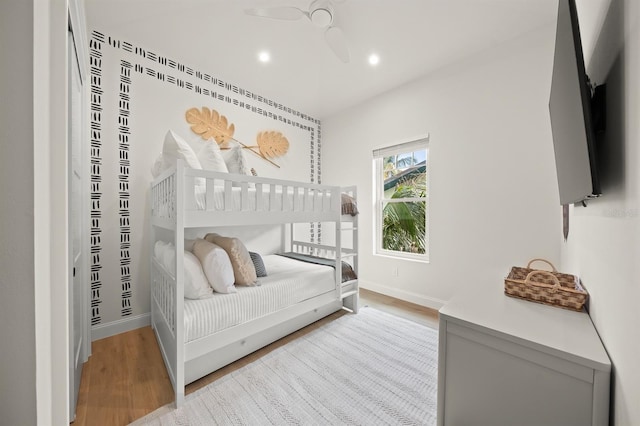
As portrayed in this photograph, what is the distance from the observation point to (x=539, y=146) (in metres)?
2.09

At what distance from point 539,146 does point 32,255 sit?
2.94 meters

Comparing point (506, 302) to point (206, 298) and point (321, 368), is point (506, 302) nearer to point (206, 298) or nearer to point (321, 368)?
point (321, 368)

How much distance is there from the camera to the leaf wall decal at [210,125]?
2.60 metres

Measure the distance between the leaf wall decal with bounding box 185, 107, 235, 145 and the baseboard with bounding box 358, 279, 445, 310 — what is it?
8.34 feet

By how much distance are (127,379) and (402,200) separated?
3.02 m

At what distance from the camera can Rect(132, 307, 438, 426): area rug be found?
1293 millimetres

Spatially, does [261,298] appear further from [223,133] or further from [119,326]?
[223,133]

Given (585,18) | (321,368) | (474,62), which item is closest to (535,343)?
(321,368)

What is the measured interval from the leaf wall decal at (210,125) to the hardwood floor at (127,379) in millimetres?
1997

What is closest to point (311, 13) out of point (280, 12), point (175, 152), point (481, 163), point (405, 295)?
point (280, 12)

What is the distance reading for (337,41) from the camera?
6.68 ft

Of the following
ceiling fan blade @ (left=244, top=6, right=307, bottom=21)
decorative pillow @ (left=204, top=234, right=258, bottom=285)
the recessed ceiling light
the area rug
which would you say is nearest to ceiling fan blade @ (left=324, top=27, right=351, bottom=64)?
ceiling fan blade @ (left=244, top=6, right=307, bottom=21)

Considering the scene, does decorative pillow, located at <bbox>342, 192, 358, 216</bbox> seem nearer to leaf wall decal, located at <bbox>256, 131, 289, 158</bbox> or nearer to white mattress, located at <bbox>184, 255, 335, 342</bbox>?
white mattress, located at <bbox>184, 255, 335, 342</bbox>

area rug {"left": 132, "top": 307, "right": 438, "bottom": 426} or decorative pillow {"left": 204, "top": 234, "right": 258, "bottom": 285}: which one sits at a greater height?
decorative pillow {"left": 204, "top": 234, "right": 258, "bottom": 285}
